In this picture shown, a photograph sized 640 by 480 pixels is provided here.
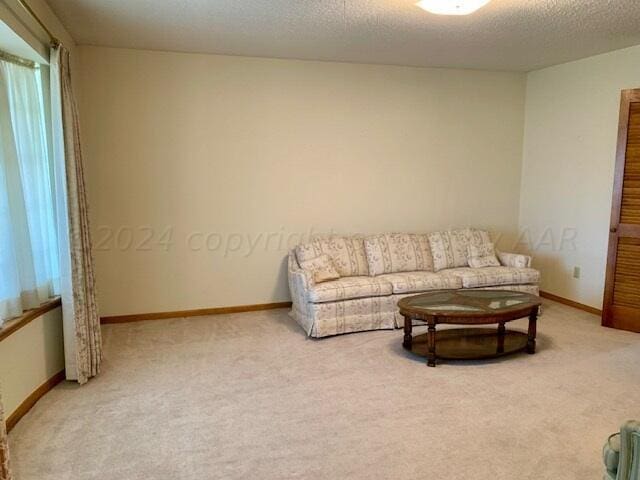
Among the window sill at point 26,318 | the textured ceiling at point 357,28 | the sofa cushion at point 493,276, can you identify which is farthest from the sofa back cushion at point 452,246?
the window sill at point 26,318

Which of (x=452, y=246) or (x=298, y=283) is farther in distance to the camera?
(x=452, y=246)

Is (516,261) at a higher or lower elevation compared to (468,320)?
higher

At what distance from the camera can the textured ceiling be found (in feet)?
10.9

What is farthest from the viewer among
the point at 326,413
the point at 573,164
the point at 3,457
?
the point at 573,164

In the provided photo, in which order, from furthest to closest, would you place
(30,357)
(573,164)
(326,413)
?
(573,164)
(30,357)
(326,413)

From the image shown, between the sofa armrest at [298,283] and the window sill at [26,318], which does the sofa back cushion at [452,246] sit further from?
the window sill at [26,318]

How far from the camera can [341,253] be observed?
4.84m

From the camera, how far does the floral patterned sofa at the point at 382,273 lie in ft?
14.0

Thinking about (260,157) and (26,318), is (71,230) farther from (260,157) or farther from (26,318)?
(260,157)

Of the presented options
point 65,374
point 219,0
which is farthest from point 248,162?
point 65,374

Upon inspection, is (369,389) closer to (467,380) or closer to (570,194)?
(467,380)

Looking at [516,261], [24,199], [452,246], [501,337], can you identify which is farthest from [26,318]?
[516,261]

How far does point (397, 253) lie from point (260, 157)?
1785 mm

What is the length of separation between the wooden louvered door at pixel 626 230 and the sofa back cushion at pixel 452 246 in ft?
4.30
